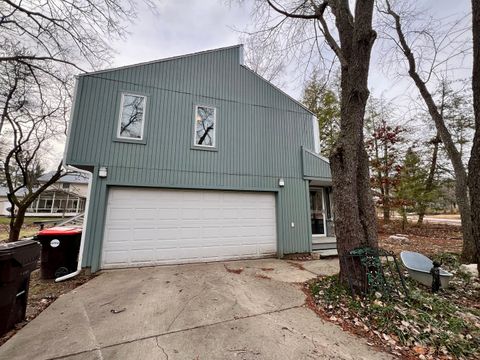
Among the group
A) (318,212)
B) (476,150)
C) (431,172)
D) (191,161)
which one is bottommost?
(318,212)

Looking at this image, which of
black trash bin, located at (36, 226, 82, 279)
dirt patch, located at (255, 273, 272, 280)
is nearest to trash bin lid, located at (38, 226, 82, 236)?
black trash bin, located at (36, 226, 82, 279)

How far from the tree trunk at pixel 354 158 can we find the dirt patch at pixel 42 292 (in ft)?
15.7

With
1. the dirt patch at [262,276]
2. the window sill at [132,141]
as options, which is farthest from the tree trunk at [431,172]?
the window sill at [132,141]

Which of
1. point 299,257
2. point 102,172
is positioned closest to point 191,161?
point 102,172

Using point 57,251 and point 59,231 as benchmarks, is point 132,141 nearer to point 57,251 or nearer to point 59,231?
point 59,231

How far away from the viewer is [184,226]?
568 centimetres

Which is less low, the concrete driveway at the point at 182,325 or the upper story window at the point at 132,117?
the upper story window at the point at 132,117

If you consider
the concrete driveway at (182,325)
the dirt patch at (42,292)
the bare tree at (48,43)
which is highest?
the bare tree at (48,43)

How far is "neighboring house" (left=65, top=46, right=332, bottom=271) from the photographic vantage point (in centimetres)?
519

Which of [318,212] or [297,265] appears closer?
[297,265]

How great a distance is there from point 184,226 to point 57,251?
110 inches

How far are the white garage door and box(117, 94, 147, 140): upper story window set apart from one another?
1.49m

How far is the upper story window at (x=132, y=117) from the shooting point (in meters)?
5.54

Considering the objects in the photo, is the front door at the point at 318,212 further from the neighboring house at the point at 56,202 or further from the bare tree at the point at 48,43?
the neighboring house at the point at 56,202
